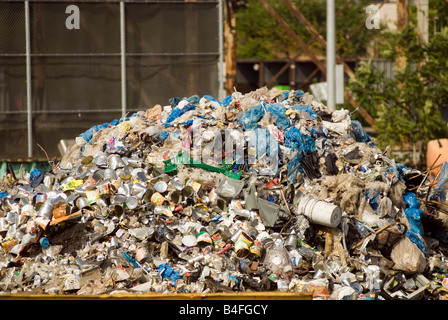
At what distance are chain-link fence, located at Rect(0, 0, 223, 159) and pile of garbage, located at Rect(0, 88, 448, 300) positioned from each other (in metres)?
3.82

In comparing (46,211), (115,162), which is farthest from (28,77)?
(46,211)

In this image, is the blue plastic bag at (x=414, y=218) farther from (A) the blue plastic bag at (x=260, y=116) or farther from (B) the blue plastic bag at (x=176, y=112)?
(B) the blue plastic bag at (x=176, y=112)

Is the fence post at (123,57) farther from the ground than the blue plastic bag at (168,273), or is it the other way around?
the fence post at (123,57)

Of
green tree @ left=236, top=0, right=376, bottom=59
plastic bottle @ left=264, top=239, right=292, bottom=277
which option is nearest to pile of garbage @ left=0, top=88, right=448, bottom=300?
plastic bottle @ left=264, top=239, right=292, bottom=277

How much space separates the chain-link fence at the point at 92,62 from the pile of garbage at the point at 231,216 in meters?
3.82

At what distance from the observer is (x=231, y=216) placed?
25.0 ft

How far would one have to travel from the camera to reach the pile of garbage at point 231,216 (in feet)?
22.6

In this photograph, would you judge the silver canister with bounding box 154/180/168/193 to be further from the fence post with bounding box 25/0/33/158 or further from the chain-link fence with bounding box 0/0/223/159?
the fence post with bounding box 25/0/33/158

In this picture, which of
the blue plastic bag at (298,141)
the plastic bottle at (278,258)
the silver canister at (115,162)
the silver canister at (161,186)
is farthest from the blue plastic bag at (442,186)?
the silver canister at (115,162)

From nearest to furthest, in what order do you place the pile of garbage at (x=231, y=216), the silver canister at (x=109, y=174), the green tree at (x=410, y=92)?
1. the pile of garbage at (x=231, y=216)
2. the silver canister at (x=109, y=174)
3. the green tree at (x=410, y=92)

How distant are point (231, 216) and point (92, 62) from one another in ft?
22.7

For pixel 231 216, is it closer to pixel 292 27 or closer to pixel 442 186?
pixel 442 186

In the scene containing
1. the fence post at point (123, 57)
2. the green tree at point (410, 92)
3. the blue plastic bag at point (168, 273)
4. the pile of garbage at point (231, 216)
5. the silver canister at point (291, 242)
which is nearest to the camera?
the blue plastic bag at point (168, 273)
